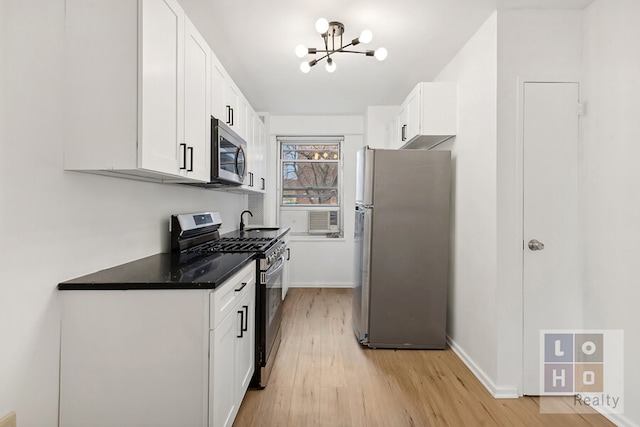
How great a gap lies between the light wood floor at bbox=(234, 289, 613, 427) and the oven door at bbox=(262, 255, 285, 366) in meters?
0.21

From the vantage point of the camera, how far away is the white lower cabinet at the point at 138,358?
136 centimetres

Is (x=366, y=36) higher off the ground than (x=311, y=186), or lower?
higher

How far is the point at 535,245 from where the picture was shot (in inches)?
85.4

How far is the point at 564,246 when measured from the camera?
7.14 feet

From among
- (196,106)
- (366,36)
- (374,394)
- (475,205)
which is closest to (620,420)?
(374,394)

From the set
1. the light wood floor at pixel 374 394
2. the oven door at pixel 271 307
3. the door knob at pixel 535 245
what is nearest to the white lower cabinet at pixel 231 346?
the oven door at pixel 271 307

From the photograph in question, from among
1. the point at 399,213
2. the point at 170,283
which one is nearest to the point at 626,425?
the point at 399,213

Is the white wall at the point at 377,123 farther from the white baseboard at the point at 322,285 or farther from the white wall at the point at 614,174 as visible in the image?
the white wall at the point at 614,174

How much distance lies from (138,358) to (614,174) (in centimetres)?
267

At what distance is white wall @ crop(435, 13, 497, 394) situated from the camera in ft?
7.39

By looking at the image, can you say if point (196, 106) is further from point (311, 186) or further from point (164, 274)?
point (311, 186)

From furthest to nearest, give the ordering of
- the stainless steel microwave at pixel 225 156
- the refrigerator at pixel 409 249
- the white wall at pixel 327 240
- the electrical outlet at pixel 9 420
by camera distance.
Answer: the white wall at pixel 327 240
the refrigerator at pixel 409 249
the stainless steel microwave at pixel 225 156
the electrical outlet at pixel 9 420

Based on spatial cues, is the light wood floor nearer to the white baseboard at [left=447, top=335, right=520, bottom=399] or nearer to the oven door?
the white baseboard at [left=447, top=335, right=520, bottom=399]

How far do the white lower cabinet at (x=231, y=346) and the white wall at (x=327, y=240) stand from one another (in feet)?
9.31
